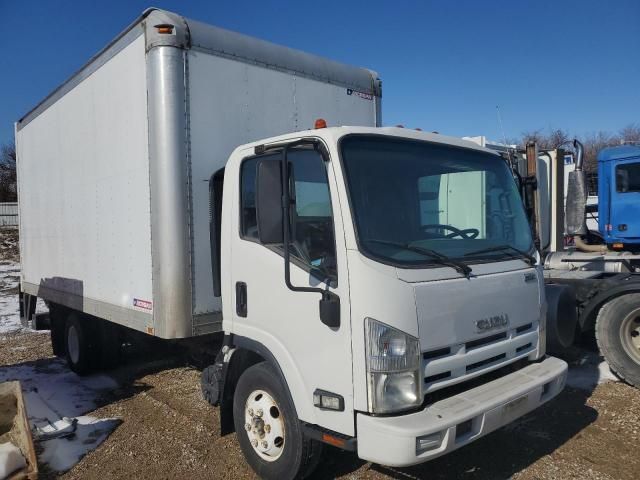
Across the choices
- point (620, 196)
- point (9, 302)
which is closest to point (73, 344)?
point (9, 302)

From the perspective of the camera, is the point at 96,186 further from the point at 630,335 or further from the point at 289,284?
the point at 630,335

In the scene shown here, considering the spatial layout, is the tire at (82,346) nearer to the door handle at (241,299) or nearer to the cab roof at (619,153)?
the door handle at (241,299)

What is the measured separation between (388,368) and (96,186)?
12.5ft

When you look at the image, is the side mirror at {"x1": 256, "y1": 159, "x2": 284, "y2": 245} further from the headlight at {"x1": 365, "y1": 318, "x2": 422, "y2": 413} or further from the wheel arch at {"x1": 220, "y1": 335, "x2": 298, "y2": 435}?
the wheel arch at {"x1": 220, "y1": 335, "x2": 298, "y2": 435}

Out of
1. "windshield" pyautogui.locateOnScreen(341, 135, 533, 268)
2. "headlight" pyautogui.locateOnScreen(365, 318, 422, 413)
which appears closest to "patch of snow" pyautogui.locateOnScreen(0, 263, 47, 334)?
"windshield" pyautogui.locateOnScreen(341, 135, 533, 268)

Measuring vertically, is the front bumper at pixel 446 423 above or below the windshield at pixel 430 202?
below

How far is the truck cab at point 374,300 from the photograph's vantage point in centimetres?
292

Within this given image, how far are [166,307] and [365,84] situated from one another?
9.89 ft

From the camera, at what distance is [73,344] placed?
6766 mm

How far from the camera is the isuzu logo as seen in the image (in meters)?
3.26

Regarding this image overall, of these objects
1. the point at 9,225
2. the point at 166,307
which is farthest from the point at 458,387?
the point at 9,225

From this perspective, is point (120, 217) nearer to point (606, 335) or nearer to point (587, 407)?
point (587, 407)

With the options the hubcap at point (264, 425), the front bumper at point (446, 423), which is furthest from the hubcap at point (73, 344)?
the front bumper at point (446, 423)

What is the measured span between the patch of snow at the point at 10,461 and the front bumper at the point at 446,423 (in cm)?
255
